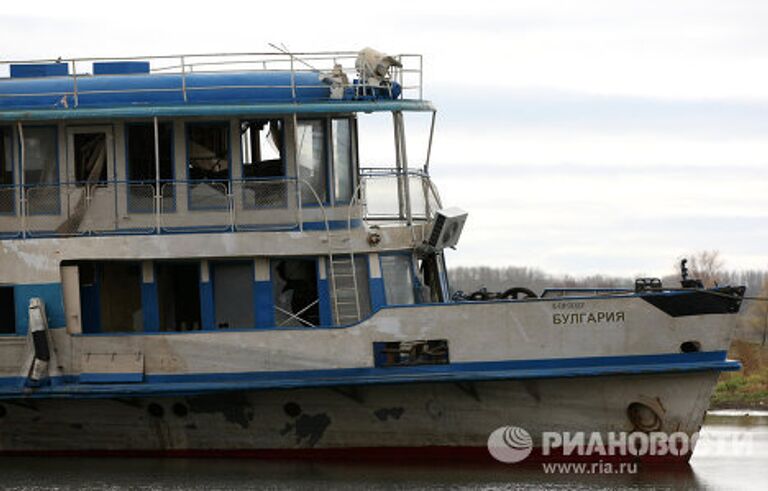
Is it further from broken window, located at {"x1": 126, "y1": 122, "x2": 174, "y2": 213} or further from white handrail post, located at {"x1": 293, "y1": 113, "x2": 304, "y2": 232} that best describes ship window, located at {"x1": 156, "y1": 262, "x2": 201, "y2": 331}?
white handrail post, located at {"x1": 293, "y1": 113, "x2": 304, "y2": 232}

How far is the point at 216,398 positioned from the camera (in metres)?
26.2

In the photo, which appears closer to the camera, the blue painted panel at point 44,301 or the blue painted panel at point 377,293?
the blue painted panel at point 44,301

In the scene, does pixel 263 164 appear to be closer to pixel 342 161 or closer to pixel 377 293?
pixel 342 161

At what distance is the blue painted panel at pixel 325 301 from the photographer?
1053 inches

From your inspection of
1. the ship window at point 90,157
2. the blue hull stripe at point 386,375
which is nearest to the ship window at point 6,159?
the ship window at point 90,157

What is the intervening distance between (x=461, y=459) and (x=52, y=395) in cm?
587

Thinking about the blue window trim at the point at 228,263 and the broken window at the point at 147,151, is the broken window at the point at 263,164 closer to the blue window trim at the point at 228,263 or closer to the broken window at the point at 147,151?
the blue window trim at the point at 228,263

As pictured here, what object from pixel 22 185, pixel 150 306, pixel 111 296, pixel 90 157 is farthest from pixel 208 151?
pixel 22 185

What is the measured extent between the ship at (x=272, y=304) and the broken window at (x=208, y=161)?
3 cm

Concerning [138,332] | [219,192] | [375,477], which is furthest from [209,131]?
[375,477]

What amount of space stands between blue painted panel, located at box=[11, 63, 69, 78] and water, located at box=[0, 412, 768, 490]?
6.01 metres

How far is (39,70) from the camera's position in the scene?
28.5 meters

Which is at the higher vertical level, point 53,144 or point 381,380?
point 53,144

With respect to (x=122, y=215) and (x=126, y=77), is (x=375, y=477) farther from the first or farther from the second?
(x=126, y=77)
